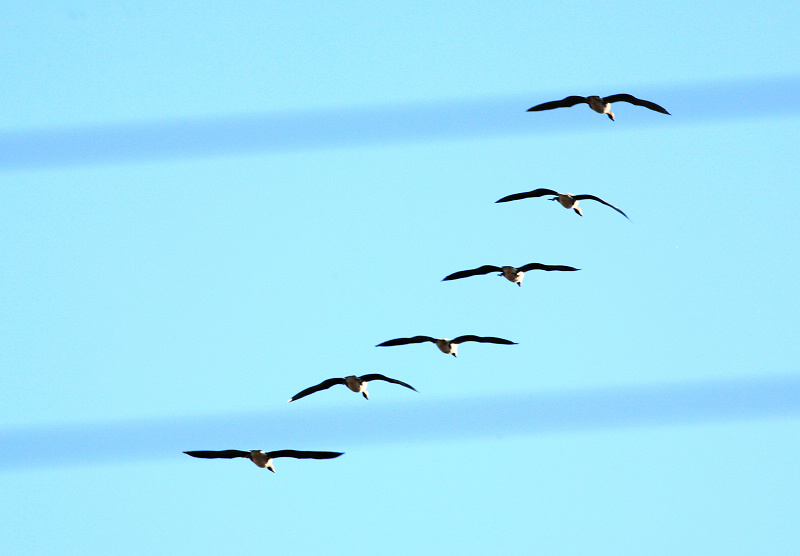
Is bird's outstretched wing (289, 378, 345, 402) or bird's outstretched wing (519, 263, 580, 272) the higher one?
bird's outstretched wing (519, 263, 580, 272)

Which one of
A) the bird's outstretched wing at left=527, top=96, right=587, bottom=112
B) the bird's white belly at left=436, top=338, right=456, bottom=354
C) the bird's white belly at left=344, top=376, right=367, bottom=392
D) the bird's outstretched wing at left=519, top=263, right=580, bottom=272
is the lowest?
the bird's white belly at left=344, top=376, right=367, bottom=392

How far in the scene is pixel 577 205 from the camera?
35.4 metres

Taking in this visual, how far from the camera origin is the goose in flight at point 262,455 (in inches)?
1275

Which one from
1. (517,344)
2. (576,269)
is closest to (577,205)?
(576,269)

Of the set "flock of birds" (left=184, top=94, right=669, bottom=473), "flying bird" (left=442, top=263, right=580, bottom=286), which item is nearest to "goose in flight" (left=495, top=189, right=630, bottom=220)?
"flock of birds" (left=184, top=94, right=669, bottom=473)

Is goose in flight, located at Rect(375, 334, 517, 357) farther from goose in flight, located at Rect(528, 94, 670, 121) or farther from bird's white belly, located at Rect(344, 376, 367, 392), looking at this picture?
goose in flight, located at Rect(528, 94, 670, 121)

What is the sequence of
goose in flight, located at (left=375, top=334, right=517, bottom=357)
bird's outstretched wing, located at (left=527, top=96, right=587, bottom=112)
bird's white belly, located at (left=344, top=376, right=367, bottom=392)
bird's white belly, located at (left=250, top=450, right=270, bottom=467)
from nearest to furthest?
bird's outstretched wing, located at (left=527, top=96, right=587, bottom=112) → bird's white belly, located at (left=250, top=450, right=270, bottom=467) → bird's white belly, located at (left=344, top=376, right=367, bottom=392) → goose in flight, located at (left=375, top=334, right=517, bottom=357)

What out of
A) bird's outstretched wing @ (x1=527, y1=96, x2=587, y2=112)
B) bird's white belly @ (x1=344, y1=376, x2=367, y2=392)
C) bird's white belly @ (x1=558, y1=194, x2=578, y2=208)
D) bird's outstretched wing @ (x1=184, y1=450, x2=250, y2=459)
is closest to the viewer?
bird's outstretched wing @ (x1=527, y1=96, x2=587, y2=112)

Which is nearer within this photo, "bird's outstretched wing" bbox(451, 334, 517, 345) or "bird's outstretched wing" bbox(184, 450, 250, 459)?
"bird's outstretched wing" bbox(184, 450, 250, 459)

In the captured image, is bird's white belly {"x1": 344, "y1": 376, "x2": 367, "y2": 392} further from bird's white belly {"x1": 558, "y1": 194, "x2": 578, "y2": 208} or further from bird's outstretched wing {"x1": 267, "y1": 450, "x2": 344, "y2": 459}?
bird's white belly {"x1": 558, "y1": 194, "x2": 578, "y2": 208}

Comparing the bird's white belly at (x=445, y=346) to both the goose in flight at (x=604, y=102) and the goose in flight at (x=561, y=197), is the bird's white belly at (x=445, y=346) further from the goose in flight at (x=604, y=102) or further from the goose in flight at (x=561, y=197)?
the goose in flight at (x=604, y=102)

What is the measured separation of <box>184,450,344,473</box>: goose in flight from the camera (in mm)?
32375

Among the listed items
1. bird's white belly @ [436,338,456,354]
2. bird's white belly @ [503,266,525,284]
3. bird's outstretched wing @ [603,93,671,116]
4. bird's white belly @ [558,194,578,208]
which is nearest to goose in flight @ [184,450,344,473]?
bird's white belly @ [436,338,456,354]

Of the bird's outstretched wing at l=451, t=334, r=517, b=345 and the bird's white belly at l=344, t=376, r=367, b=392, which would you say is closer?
the bird's white belly at l=344, t=376, r=367, b=392
